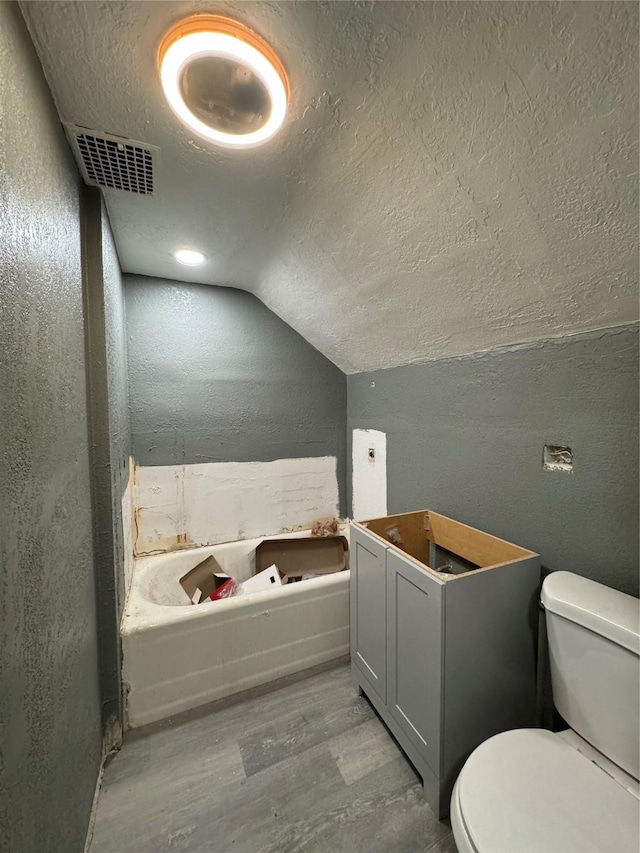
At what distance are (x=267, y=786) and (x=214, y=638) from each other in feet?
1.90

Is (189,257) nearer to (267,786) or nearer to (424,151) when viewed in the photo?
(424,151)

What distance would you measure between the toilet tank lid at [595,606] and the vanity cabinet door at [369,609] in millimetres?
585

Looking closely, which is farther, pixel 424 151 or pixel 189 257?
pixel 189 257

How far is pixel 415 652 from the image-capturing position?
4.03 feet

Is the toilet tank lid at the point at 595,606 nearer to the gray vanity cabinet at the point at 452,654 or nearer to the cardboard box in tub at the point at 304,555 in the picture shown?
the gray vanity cabinet at the point at 452,654

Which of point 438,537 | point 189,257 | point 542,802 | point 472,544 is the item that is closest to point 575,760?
point 542,802

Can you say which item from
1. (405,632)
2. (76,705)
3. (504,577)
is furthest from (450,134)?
(76,705)

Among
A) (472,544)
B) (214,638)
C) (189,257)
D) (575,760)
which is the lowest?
(214,638)

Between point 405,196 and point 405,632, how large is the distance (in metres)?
1.57

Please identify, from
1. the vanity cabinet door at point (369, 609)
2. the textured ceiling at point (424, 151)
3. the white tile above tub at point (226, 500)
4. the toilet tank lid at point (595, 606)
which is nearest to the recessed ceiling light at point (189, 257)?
the textured ceiling at point (424, 151)

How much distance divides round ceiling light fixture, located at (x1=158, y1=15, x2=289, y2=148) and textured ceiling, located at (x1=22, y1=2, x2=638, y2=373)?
3 cm

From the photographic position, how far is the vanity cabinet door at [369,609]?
143 centimetres

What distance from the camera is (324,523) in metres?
2.56

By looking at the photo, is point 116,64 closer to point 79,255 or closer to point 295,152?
point 295,152
